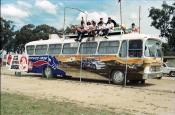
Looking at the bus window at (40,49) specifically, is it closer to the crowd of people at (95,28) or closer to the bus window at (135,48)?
the crowd of people at (95,28)

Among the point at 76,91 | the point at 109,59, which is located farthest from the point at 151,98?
the point at 109,59

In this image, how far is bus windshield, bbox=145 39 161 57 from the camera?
70.2 feet

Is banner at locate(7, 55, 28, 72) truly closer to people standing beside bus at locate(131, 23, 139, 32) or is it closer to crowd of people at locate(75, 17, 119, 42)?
crowd of people at locate(75, 17, 119, 42)

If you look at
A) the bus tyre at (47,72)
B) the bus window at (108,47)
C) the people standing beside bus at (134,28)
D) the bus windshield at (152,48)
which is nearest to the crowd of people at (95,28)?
the bus window at (108,47)

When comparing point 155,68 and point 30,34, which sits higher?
point 30,34

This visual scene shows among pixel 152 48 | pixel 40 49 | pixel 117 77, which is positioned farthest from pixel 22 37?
pixel 152 48

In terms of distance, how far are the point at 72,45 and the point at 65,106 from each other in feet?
42.2

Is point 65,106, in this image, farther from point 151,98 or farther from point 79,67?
point 79,67

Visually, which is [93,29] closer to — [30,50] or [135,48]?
[135,48]

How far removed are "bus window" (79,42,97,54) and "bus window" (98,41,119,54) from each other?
487 millimetres

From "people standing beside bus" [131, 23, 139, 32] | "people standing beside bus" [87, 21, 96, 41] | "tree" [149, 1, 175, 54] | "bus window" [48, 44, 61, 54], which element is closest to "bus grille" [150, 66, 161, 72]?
"people standing beside bus" [131, 23, 139, 32]

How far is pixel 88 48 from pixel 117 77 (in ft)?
10.1

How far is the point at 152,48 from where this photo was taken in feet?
71.7

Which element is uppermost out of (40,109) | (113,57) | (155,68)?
(113,57)
